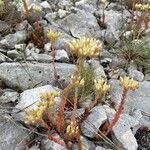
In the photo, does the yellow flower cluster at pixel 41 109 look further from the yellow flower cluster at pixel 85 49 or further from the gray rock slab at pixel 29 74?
the gray rock slab at pixel 29 74

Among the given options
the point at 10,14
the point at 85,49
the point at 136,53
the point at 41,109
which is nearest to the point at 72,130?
the point at 41,109

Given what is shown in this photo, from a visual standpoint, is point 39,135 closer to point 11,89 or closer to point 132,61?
point 11,89

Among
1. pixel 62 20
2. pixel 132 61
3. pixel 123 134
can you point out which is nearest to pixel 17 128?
pixel 123 134

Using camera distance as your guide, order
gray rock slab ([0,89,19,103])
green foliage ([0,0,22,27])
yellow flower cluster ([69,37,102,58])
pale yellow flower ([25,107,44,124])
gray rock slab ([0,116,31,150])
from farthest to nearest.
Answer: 1. green foliage ([0,0,22,27])
2. gray rock slab ([0,89,19,103])
3. gray rock slab ([0,116,31,150])
4. pale yellow flower ([25,107,44,124])
5. yellow flower cluster ([69,37,102,58])

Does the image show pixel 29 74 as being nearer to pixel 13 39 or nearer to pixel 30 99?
pixel 30 99

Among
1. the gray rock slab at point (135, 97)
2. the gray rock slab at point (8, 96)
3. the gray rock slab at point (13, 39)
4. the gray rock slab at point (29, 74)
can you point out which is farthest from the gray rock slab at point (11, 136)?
the gray rock slab at point (13, 39)

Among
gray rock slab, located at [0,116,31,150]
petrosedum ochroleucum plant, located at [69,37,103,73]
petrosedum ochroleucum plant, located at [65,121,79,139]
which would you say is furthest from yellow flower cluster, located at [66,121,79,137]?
petrosedum ochroleucum plant, located at [69,37,103,73]

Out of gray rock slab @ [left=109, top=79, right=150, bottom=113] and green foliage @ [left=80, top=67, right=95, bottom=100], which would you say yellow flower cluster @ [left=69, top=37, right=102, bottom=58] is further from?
gray rock slab @ [left=109, top=79, right=150, bottom=113]
